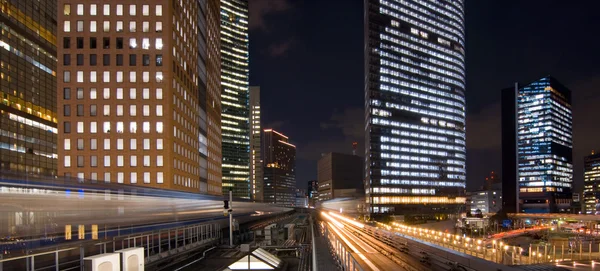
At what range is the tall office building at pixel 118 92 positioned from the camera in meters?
72.6

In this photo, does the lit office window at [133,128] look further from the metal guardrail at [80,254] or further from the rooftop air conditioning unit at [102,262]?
the rooftop air conditioning unit at [102,262]

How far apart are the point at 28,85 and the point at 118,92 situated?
3042 cm

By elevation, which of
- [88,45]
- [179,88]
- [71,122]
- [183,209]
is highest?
[88,45]

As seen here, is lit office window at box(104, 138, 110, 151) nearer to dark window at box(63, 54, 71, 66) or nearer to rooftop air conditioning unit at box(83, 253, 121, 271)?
dark window at box(63, 54, 71, 66)

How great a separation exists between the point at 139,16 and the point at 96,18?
6552mm

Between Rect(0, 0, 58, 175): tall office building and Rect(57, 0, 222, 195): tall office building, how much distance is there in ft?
56.1

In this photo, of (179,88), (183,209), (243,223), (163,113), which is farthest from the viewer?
(179,88)

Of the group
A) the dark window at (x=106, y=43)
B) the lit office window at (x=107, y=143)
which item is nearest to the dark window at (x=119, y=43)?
the dark window at (x=106, y=43)

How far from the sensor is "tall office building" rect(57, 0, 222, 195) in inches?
2859

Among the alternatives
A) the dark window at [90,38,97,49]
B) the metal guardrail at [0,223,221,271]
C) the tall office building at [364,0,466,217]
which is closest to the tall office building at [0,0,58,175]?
the dark window at [90,38,97,49]

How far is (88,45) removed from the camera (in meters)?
73.4

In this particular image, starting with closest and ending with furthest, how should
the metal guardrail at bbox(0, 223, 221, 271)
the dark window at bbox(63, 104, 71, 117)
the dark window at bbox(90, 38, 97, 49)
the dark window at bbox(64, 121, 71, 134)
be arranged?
the metal guardrail at bbox(0, 223, 221, 271), the dark window at bbox(64, 121, 71, 134), the dark window at bbox(63, 104, 71, 117), the dark window at bbox(90, 38, 97, 49)

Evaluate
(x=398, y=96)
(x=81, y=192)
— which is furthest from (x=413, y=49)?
(x=81, y=192)

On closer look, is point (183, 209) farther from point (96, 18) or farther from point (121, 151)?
point (96, 18)
